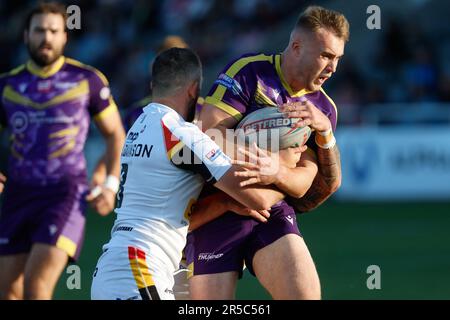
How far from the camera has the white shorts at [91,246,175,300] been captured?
18.5 ft

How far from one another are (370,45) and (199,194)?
55.2ft

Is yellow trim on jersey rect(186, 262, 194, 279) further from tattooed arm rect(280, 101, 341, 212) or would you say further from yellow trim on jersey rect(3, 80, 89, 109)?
yellow trim on jersey rect(3, 80, 89, 109)

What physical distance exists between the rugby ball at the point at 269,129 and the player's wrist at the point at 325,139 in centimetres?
15

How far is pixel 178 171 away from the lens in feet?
19.2

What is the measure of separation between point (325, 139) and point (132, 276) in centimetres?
160

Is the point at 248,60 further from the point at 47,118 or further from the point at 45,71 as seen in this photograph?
the point at 45,71

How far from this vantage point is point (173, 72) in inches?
235

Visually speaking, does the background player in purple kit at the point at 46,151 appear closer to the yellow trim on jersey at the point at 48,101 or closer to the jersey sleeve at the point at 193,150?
the yellow trim on jersey at the point at 48,101

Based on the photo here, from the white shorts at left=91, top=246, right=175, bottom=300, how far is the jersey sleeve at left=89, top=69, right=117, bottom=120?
3366 millimetres

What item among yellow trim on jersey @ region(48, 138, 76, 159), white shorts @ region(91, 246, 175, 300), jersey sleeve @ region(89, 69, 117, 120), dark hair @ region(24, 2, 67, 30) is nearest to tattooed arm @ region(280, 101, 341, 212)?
white shorts @ region(91, 246, 175, 300)

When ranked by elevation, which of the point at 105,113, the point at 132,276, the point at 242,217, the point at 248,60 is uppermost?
the point at 105,113

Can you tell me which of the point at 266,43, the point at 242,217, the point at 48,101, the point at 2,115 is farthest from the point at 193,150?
the point at 266,43

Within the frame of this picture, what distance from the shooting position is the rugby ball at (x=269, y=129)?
6.31 meters

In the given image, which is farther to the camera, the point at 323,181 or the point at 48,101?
the point at 48,101
